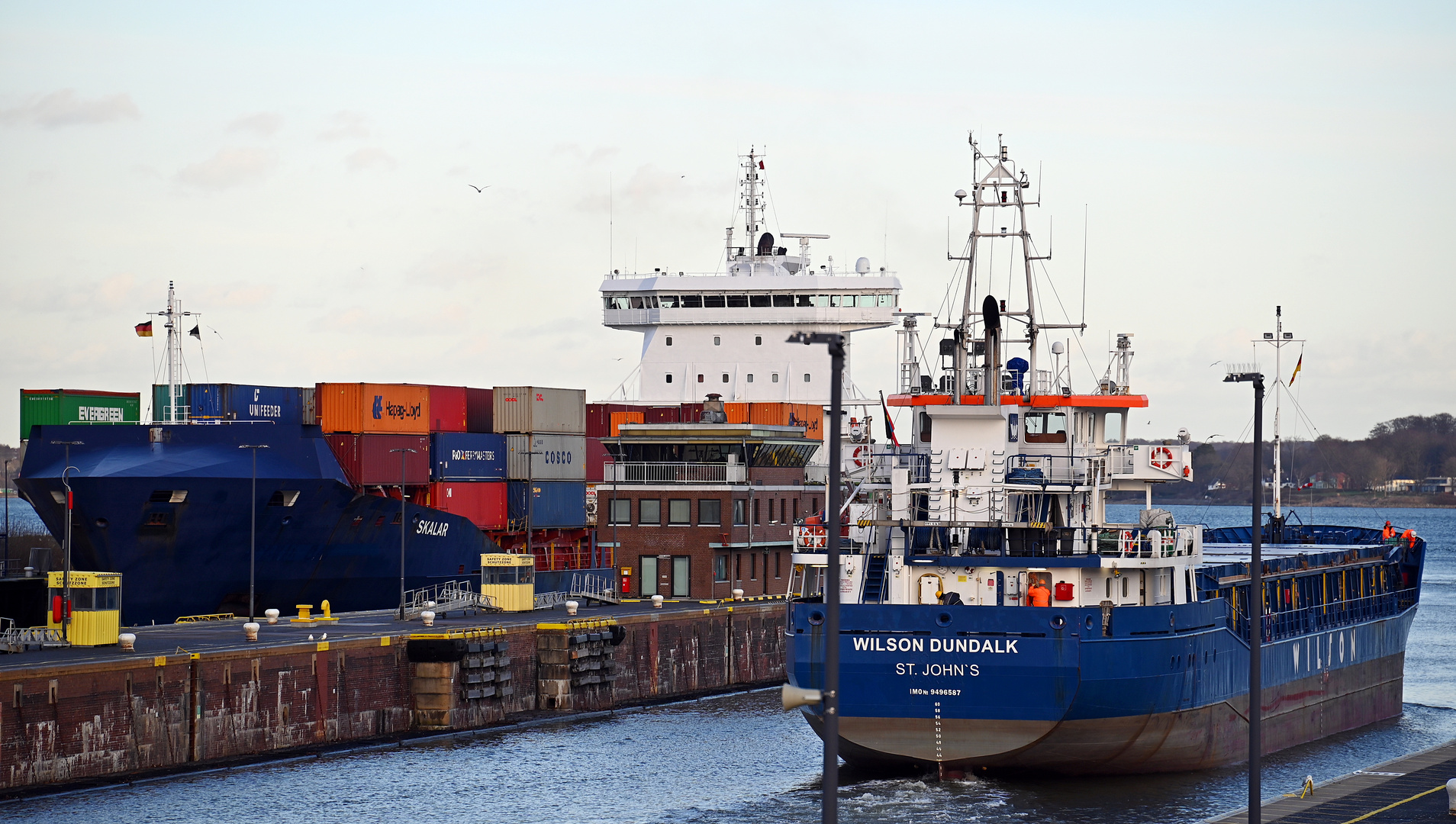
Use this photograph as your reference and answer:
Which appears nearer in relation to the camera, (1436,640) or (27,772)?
(27,772)

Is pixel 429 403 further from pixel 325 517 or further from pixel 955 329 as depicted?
pixel 955 329

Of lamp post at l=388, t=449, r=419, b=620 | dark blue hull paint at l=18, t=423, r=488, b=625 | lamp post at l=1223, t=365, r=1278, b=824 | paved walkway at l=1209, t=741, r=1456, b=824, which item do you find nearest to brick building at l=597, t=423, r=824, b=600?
lamp post at l=388, t=449, r=419, b=620

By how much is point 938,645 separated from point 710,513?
30.9 metres

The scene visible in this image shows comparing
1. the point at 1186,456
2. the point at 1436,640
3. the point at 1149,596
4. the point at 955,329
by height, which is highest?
the point at 955,329

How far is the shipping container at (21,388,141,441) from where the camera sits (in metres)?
52.2

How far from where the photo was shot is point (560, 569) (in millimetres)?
66062

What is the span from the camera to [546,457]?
64.4m

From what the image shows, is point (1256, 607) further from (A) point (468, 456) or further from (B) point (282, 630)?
(A) point (468, 456)

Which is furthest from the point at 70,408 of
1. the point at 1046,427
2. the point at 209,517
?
the point at 1046,427

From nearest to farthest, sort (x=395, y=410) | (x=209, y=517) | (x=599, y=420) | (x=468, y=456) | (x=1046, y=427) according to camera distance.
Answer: (x=1046, y=427), (x=209, y=517), (x=395, y=410), (x=468, y=456), (x=599, y=420)

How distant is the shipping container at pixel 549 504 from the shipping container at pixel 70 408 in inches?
574

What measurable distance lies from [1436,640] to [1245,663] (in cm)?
4492

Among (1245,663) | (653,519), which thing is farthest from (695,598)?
(1245,663)

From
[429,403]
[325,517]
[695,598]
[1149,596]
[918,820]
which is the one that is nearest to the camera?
[918,820]
